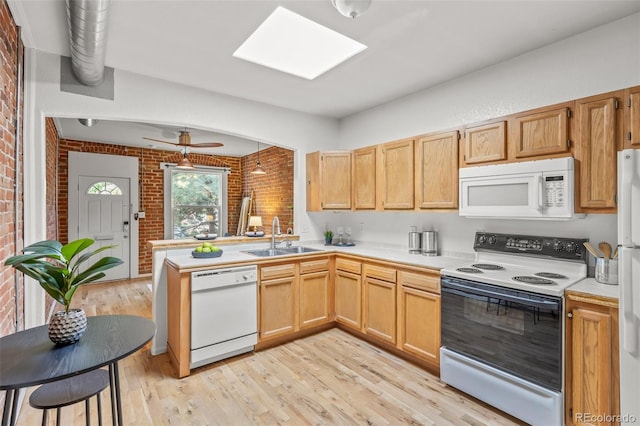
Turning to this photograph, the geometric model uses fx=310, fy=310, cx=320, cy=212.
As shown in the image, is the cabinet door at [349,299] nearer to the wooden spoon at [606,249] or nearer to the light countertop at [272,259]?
the light countertop at [272,259]

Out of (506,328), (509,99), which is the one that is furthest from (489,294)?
(509,99)

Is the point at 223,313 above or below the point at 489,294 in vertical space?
below

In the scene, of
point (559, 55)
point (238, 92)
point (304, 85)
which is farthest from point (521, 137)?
point (238, 92)

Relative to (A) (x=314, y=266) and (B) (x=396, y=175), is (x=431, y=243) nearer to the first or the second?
(B) (x=396, y=175)

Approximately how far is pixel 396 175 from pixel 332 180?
889mm

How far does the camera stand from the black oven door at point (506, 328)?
1.90 meters

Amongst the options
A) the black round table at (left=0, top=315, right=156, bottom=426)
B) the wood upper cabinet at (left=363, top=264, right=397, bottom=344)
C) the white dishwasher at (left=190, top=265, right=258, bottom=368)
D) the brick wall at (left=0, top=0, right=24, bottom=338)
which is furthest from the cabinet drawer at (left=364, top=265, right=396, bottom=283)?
the brick wall at (left=0, top=0, right=24, bottom=338)

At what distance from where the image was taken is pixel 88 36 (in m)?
1.97

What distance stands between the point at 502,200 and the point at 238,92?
2809 millimetres

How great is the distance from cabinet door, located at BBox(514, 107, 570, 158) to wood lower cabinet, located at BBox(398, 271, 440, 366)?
1216 mm

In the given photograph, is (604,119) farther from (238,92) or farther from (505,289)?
(238,92)

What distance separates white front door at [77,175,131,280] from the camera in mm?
5527

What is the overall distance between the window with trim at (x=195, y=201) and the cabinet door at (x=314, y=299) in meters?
3.81

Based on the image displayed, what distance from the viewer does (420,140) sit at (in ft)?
10.1
